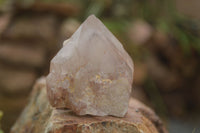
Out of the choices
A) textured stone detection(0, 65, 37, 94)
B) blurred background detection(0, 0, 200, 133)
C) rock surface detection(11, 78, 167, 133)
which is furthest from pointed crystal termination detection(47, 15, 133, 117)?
→ textured stone detection(0, 65, 37, 94)

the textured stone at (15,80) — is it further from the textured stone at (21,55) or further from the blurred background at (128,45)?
the textured stone at (21,55)

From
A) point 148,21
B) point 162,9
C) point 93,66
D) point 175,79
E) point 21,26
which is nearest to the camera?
point 93,66

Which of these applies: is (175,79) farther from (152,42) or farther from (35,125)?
(35,125)

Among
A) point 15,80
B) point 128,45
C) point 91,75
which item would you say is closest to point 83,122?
point 91,75

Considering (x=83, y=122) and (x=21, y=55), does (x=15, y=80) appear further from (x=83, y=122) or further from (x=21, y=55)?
(x=83, y=122)

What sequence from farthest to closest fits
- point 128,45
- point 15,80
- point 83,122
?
point 128,45
point 15,80
point 83,122

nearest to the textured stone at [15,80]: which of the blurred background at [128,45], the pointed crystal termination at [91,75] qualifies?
the blurred background at [128,45]

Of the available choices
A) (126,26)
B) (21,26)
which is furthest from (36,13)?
(126,26)
